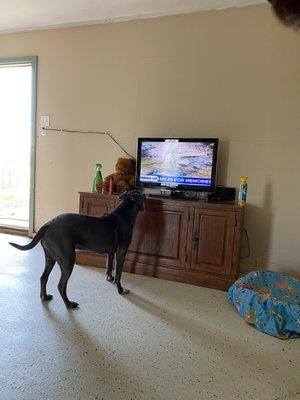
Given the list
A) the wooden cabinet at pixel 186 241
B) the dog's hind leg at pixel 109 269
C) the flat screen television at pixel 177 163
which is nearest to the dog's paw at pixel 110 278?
the dog's hind leg at pixel 109 269

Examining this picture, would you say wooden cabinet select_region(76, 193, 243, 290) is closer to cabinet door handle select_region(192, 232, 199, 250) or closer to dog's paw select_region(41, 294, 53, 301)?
cabinet door handle select_region(192, 232, 199, 250)

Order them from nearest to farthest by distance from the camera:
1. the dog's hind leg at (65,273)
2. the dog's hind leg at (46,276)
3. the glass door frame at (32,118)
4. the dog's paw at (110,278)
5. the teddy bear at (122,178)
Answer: the dog's hind leg at (65,273) < the dog's hind leg at (46,276) < the dog's paw at (110,278) < the teddy bear at (122,178) < the glass door frame at (32,118)

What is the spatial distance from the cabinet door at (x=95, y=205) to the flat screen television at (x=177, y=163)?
37cm

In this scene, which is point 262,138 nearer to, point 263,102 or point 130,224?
point 263,102

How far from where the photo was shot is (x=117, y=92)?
3.34 metres

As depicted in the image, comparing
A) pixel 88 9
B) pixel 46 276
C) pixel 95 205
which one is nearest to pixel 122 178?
pixel 95 205

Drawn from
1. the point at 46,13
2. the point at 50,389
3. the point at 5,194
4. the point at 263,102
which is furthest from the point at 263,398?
the point at 5,194

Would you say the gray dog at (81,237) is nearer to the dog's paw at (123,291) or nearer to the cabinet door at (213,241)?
the dog's paw at (123,291)

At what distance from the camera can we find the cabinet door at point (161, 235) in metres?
2.73

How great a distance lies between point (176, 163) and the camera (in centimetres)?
294

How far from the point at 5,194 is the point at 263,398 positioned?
4.07 metres

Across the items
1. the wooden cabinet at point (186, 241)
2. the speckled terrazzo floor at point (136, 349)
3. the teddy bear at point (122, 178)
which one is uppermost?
the teddy bear at point (122, 178)

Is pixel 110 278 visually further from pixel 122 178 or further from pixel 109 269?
pixel 122 178

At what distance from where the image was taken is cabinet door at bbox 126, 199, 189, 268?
2.73 metres
